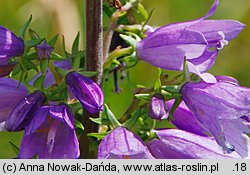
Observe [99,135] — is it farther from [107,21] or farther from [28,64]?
[107,21]

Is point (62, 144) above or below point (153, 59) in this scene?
below

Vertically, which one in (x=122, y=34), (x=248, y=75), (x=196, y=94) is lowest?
(x=248, y=75)

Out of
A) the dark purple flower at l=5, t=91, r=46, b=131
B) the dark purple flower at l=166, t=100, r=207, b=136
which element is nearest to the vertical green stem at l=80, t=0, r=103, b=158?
the dark purple flower at l=5, t=91, r=46, b=131

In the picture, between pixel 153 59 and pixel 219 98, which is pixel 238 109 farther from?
pixel 153 59

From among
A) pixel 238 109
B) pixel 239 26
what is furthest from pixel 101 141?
pixel 239 26

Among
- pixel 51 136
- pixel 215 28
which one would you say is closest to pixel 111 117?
pixel 51 136

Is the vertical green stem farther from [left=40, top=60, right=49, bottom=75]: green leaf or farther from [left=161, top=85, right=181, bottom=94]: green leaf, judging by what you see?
[left=161, top=85, right=181, bottom=94]: green leaf
